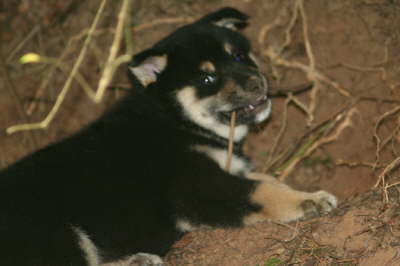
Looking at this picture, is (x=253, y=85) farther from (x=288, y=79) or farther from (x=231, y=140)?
(x=288, y=79)

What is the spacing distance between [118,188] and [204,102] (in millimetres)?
967

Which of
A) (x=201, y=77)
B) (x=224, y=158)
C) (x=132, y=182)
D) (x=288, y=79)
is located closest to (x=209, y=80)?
(x=201, y=77)

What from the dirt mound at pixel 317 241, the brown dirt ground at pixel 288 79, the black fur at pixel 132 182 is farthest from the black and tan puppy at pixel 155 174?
the brown dirt ground at pixel 288 79

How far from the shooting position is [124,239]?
12.7 ft

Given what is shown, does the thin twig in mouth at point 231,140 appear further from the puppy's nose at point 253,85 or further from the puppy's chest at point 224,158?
the puppy's nose at point 253,85

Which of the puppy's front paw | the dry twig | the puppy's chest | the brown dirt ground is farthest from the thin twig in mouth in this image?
the dry twig

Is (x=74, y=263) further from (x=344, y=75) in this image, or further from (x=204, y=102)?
(x=344, y=75)

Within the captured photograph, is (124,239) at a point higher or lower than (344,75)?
higher

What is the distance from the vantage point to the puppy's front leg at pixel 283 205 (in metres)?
3.97

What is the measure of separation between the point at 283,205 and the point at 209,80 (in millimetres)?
1083

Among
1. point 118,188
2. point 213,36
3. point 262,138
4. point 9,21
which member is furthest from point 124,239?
point 9,21

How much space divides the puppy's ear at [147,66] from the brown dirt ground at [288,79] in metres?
1.17

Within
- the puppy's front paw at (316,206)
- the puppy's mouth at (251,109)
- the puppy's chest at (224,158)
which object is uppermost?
the puppy's mouth at (251,109)

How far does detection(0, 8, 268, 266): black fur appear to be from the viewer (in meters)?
3.56
